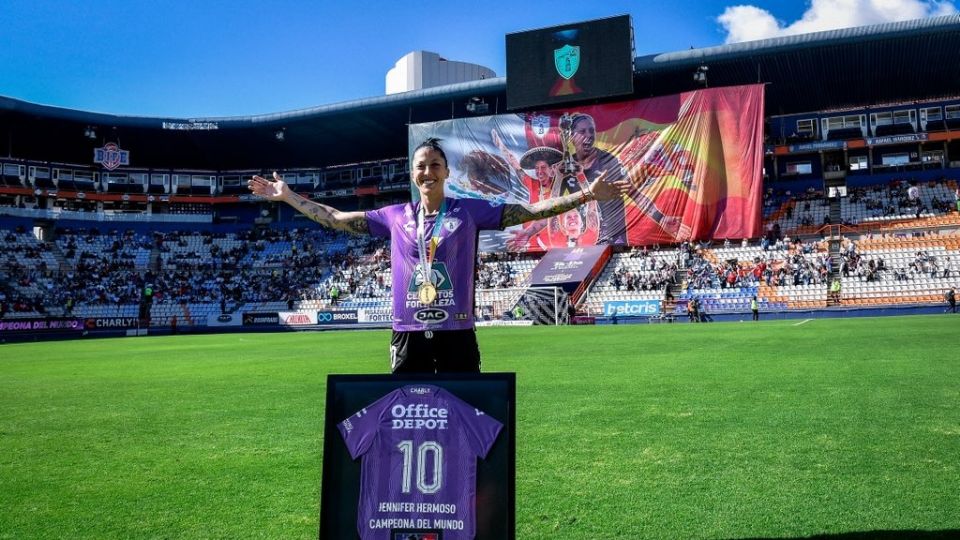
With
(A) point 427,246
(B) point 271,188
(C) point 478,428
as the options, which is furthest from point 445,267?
(B) point 271,188

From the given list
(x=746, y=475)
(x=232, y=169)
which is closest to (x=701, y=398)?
(x=746, y=475)

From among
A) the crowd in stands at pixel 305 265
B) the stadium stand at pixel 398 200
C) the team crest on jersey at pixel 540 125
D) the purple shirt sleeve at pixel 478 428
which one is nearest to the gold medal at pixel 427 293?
the purple shirt sleeve at pixel 478 428

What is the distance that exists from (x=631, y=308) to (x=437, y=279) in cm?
3760

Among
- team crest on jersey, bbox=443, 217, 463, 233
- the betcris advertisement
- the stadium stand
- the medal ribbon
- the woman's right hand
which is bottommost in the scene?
the betcris advertisement

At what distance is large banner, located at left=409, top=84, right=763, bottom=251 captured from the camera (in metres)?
43.8

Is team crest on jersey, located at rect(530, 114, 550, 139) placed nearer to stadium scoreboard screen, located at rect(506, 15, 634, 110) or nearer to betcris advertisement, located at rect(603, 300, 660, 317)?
stadium scoreboard screen, located at rect(506, 15, 634, 110)

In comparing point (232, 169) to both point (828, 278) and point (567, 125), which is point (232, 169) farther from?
point (828, 278)

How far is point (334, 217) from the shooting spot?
16.9ft

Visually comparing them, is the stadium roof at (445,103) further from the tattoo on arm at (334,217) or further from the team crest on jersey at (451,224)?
the team crest on jersey at (451,224)

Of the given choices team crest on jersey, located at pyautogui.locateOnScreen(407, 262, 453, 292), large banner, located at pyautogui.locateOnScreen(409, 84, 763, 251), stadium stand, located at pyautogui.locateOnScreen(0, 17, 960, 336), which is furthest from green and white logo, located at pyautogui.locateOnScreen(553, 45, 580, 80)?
team crest on jersey, located at pyautogui.locateOnScreen(407, 262, 453, 292)

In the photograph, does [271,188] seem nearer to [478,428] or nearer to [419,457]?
[419,457]

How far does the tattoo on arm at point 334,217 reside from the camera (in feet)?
16.7

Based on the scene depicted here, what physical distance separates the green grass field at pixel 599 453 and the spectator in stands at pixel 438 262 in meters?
1.27

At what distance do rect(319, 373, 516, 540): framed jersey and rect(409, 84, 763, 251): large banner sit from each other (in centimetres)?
4065
